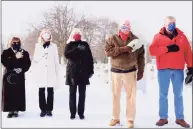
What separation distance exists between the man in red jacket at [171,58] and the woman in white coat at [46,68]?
5.88ft

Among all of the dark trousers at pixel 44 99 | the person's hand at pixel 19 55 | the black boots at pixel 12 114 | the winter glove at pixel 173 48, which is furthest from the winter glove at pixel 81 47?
the black boots at pixel 12 114

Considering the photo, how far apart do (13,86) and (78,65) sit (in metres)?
1.30

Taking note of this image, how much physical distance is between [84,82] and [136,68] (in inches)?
38.4

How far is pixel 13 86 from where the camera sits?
6359 millimetres

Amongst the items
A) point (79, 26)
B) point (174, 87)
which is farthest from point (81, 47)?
point (79, 26)

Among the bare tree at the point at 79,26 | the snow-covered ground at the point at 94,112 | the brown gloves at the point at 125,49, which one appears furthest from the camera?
the bare tree at the point at 79,26

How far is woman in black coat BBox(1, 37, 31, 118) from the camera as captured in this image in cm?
625

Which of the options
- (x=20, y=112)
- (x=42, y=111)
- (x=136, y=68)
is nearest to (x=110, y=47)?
(x=136, y=68)

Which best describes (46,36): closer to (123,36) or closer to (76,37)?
(76,37)

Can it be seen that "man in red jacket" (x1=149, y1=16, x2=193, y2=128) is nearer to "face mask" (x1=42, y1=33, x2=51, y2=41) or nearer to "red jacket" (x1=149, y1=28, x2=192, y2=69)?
"red jacket" (x1=149, y1=28, x2=192, y2=69)

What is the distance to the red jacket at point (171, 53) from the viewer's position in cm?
557

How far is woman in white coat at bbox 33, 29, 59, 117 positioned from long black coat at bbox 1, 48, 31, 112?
0.22 m

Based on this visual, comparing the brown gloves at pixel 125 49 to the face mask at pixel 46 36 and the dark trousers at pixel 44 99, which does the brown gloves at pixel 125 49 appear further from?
the dark trousers at pixel 44 99

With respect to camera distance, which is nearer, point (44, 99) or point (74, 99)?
point (74, 99)
